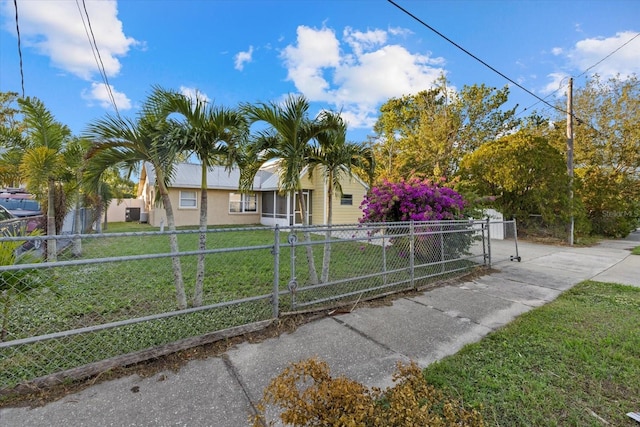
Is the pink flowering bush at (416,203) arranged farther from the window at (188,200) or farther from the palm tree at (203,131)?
the window at (188,200)

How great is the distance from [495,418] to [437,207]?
208 inches

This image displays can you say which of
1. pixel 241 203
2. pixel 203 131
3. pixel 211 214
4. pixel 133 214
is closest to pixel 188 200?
pixel 211 214

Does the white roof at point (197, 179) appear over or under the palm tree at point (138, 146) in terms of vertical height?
over

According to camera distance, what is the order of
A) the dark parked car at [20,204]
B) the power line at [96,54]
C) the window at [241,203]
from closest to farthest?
the power line at [96,54]
the dark parked car at [20,204]
the window at [241,203]

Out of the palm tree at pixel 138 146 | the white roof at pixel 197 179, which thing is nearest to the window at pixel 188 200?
the white roof at pixel 197 179

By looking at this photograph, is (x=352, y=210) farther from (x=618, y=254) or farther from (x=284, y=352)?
(x=284, y=352)

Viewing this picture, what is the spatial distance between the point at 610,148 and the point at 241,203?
21.6m

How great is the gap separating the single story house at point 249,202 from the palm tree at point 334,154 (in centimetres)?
877

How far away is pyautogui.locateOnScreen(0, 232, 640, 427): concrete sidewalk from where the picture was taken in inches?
75.5

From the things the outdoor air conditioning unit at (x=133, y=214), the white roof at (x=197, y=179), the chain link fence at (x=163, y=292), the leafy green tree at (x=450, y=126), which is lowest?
the chain link fence at (x=163, y=292)

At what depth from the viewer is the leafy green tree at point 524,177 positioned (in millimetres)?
11703

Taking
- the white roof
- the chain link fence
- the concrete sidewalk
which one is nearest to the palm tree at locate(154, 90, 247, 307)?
the chain link fence

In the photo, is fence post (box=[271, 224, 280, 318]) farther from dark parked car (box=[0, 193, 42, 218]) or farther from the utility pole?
the utility pole

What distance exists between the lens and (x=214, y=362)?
259 cm
